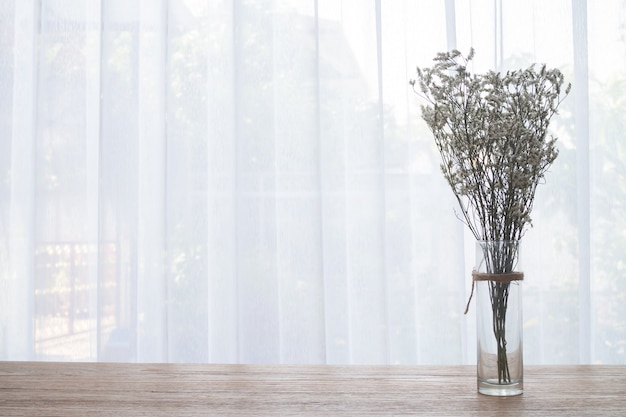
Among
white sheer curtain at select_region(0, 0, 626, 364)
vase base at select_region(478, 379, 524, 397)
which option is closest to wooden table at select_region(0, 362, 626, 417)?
vase base at select_region(478, 379, 524, 397)

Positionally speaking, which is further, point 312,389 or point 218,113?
point 218,113

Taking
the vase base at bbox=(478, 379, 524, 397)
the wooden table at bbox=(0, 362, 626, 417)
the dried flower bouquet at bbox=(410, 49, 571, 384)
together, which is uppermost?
the dried flower bouquet at bbox=(410, 49, 571, 384)

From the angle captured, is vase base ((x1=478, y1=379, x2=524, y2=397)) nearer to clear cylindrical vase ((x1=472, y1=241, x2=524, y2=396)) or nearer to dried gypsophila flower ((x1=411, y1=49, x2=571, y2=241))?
clear cylindrical vase ((x1=472, y1=241, x2=524, y2=396))

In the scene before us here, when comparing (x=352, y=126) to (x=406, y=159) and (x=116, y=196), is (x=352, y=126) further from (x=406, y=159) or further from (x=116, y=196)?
(x=116, y=196)

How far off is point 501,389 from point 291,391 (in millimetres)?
304

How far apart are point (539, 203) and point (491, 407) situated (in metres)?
1.32

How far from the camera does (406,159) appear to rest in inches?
84.9

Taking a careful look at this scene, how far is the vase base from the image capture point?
970mm

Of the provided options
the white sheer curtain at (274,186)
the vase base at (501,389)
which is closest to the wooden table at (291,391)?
the vase base at (501,389)

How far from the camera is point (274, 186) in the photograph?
2189 mm

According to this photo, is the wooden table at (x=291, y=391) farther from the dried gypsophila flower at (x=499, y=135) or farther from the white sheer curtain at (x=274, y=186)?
the white sheer curtain at (x=274, y=186)

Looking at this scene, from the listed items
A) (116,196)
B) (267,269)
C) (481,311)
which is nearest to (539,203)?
(267,269)

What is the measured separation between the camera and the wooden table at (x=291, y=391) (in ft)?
2.94

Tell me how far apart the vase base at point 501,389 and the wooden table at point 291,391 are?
1 centimetres
